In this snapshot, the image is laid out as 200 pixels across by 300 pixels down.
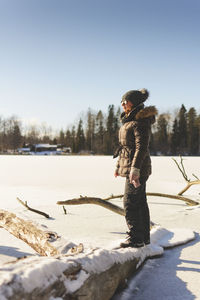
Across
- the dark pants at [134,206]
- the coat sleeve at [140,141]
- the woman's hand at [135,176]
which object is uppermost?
the coat sleeve at [140,141]

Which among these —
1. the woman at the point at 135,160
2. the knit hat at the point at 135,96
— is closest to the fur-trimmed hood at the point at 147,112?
the woman at the point at 135,160

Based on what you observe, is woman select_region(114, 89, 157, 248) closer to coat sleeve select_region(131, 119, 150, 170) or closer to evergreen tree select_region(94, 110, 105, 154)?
coat sleeve select_region(131, 119, 150, 170)

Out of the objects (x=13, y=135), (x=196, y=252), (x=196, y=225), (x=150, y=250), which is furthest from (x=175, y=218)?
(x=13, y=135)

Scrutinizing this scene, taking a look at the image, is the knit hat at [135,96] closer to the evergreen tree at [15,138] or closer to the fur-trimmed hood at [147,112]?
the fur-trimmed hood at [147,112]

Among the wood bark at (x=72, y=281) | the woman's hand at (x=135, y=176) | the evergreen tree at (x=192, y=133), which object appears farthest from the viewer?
the evergreen tree at (x=192, y=133)

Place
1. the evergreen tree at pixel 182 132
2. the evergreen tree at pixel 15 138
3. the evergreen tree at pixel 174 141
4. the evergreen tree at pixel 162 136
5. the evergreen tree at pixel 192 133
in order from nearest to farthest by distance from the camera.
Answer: the evergreen tree at pixel 192 133 < the evergreen tree at pixel 174 141 < the evergreen tree at pixel 182 132 < the evergreen tree at pixel 162 136 < the evergreen tree at pixel 15 138

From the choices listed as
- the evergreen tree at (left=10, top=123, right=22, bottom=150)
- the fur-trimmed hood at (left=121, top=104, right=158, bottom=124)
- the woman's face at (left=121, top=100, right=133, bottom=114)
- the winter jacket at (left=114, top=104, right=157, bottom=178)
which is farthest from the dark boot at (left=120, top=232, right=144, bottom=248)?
the evergreen tree at (left=10, top=123, right=22, bottom=150)

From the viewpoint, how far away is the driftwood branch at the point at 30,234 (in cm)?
211

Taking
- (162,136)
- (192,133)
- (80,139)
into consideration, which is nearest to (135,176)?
(192,133)

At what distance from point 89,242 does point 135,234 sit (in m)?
0.84

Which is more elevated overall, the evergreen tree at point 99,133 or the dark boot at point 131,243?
the evergreen tree at point 99,133

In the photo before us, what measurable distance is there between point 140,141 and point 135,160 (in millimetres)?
174

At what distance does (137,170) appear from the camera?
229 cm

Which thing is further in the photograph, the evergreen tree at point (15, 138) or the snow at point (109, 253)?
the evergreen tree at point (15, 138)
